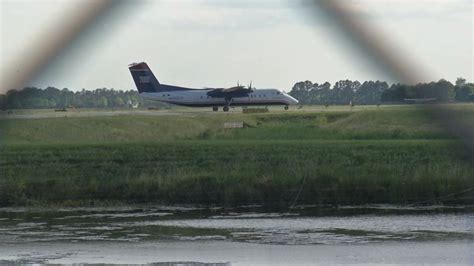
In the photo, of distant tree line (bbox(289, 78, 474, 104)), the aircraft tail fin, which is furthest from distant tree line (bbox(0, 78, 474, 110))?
the aircraft tail fin

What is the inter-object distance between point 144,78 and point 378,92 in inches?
610

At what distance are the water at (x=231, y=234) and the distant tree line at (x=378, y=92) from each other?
70.5 inches

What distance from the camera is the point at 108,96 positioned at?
7512 centimetres

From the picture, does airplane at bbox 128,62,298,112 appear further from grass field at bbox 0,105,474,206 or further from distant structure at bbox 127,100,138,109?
grass field at bbox 0,105,474,206

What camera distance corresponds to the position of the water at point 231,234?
12680 millimetres

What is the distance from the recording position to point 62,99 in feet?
158

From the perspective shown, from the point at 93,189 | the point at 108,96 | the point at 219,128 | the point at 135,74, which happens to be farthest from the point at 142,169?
the point at 108,96

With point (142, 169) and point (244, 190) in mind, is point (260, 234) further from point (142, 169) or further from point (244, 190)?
point (142, 169)

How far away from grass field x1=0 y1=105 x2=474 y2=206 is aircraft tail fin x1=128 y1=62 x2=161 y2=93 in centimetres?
2450

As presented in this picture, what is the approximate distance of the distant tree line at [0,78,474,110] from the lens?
57.7 feet

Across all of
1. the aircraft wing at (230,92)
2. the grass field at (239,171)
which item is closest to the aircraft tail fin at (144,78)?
the aircraft wing at (230,92)

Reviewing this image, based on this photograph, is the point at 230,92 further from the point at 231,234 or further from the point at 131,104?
the point at 231,234

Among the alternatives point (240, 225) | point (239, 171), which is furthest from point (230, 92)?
point (240, 225)

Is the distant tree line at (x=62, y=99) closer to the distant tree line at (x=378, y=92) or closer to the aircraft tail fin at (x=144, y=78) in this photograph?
the aircraft tail fin at (x=144, y=78)
